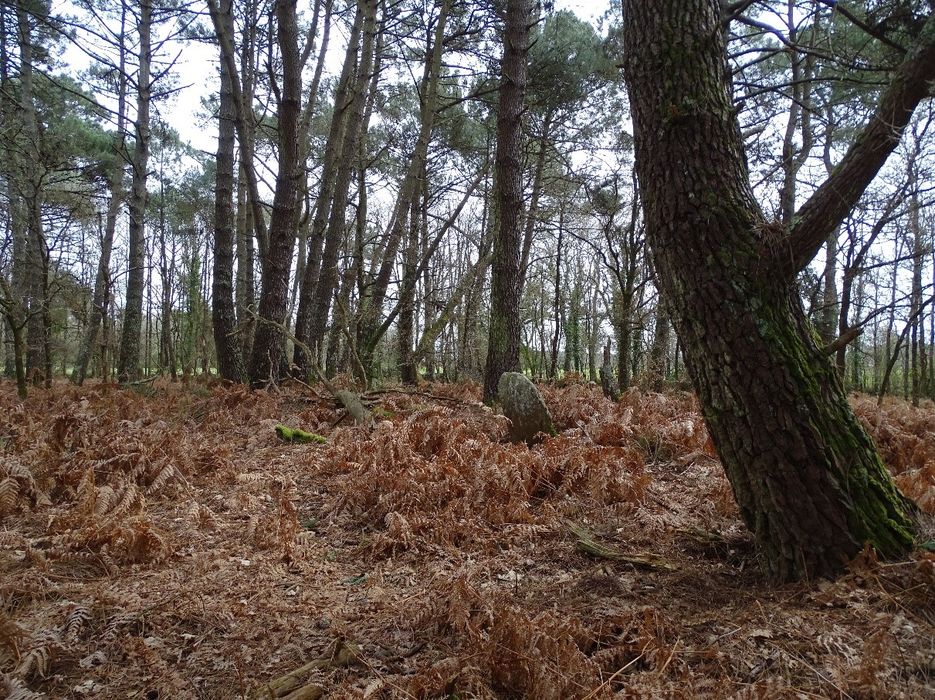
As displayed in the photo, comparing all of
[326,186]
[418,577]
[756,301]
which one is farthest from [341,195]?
[756,301]

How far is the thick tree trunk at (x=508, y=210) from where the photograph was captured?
7.55m

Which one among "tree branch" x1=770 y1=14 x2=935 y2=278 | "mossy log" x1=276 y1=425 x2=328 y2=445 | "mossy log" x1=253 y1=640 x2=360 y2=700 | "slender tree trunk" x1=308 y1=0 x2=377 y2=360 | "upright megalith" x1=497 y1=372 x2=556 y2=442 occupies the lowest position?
"mossy log" x1=253 y1=640 x2=360 y2=700

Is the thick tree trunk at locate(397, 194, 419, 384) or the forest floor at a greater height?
the thick tree trunk at locate(397, 194, 419, 384)

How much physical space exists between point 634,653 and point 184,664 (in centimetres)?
187

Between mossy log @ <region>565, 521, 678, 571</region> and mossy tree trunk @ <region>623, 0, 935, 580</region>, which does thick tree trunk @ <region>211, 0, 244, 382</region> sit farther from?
mossy tree trunk @ <region>623, 0, 935, 580</region>

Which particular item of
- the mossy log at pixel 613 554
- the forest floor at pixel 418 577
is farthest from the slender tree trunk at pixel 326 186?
the mossy log at pixel 613 554

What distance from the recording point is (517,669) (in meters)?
1.98

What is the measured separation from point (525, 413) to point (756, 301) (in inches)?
139

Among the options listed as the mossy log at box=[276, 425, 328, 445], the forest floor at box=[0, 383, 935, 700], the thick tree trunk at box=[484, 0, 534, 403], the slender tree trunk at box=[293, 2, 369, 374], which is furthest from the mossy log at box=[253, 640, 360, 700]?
the slender tree trunk at box=[293, 2, 369, 374]

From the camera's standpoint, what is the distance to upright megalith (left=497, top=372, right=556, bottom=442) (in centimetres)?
573

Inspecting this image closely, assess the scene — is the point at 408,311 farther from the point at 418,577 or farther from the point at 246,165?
the point at 418,577

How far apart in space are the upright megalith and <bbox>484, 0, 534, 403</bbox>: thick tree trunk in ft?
5.41

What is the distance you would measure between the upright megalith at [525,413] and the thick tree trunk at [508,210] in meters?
1.65

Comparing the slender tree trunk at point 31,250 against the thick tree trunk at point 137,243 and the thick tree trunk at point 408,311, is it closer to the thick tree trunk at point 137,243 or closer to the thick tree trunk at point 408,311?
the thick tree trunk at point 137,243
